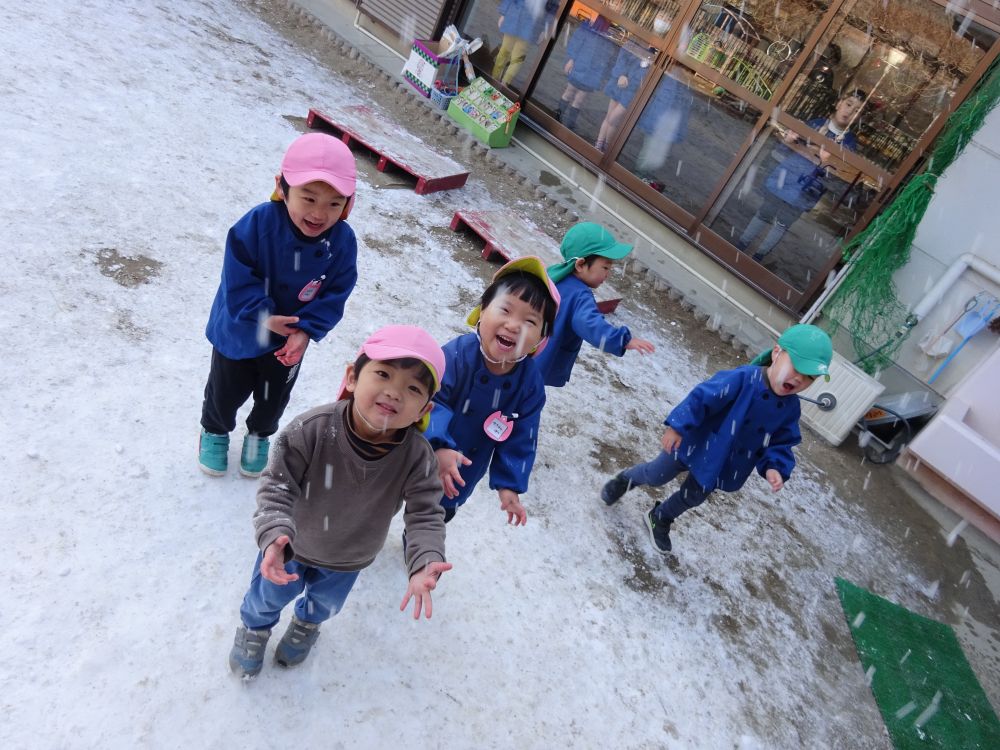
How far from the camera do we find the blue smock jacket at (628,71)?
727 centimetres

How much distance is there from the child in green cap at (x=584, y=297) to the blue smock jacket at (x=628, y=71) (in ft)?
16.3

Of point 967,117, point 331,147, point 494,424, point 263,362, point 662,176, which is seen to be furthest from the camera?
point 662,176

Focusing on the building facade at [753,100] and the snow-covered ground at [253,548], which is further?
the building facade at [753,100]

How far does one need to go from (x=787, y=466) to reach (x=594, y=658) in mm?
1348

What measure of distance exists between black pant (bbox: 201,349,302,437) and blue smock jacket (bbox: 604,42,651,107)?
20.2 ft

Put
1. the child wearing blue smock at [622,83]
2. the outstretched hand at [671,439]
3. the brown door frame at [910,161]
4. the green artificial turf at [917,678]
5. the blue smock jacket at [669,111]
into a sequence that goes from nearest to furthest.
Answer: the outstretched hand at [671,439]
the green artificial turf at [917,678]
the brown door frame at [910,161]
the blue smock jacket at [669,111]
the child wearing blue smock at [622,83]

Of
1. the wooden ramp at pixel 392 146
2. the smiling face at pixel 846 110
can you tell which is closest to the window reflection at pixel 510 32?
the wooden ramp at pixel 392 146

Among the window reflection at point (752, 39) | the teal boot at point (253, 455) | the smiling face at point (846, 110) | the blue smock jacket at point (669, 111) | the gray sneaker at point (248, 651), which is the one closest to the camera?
the gray sneaker at point (248, 651)

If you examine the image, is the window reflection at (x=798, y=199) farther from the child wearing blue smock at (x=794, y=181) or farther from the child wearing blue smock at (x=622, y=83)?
the child wearing blue smock at (x=622, y=83)

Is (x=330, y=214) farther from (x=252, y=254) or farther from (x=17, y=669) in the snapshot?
(x=17, y=669)

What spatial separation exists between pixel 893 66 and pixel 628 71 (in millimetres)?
2685

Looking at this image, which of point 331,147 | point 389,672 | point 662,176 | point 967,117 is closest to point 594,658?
point 389,672

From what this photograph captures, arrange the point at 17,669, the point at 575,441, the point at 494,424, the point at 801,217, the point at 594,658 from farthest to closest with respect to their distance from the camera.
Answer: the point at 801,217, the point at 575,441, the point at 594,658, the point at 494,424, the point at 17,669

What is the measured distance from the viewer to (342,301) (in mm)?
2652
